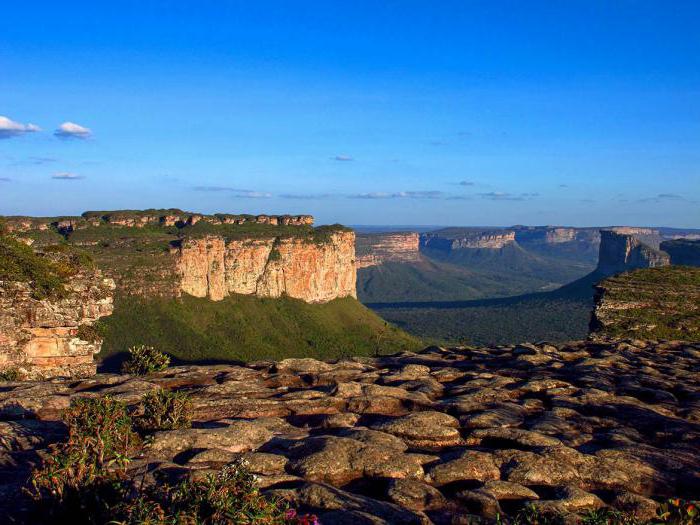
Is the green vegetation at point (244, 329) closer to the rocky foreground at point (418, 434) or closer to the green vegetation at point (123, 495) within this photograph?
the rocky foreground at point (418, 434)

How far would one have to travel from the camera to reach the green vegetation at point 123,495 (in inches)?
328

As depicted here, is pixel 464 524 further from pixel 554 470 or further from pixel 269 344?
pixel 269 344

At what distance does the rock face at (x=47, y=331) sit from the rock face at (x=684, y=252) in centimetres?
17875

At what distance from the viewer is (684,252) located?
573ft

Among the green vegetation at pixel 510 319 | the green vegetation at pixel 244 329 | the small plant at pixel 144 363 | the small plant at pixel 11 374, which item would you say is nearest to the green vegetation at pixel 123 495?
the small plant at pixel 144 363

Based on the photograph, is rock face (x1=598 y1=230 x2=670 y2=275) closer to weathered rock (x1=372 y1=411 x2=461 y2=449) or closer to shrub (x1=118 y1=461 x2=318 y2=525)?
weathered rock (x1=372 y1=411 x2=461 y2=449)

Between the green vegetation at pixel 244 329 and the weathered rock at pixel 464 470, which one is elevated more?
the weathered rock at pixel 464 470

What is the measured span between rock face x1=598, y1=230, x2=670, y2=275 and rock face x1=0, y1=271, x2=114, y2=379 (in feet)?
583

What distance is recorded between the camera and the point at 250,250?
115625 mm

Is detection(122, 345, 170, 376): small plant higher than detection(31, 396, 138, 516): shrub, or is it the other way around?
detection(31, 396, 138, 516): shrub

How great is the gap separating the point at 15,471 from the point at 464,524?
1057 cm

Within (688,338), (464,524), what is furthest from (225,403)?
(688,338)

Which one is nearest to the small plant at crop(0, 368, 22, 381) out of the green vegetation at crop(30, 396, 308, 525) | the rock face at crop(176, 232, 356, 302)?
the green vegetation at crop(30, 396, 308, 525)

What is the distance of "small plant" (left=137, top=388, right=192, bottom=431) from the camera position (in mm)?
16328
